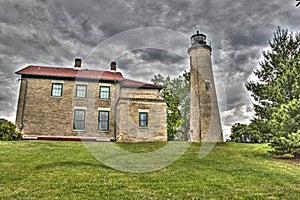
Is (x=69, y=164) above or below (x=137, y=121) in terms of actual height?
below

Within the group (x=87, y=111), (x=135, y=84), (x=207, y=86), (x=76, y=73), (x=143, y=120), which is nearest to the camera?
(x=143, y=120)

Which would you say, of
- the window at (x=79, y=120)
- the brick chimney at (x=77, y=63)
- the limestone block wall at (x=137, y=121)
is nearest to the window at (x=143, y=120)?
the limestone block wall at (x=137, y=121)

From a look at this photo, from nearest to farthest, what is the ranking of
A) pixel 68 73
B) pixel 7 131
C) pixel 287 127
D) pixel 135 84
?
pixel 287 127 < pixel 7 131 < pixel 68 73 < pixel 135 84

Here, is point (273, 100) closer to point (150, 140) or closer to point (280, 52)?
point (280, 52)

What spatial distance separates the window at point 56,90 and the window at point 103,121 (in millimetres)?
4092

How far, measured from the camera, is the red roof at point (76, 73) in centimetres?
2353

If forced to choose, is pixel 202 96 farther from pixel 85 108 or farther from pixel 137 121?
pixel 85 108

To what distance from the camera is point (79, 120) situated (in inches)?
922

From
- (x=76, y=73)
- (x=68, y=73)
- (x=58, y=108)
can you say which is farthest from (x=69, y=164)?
(x=76, y=73)

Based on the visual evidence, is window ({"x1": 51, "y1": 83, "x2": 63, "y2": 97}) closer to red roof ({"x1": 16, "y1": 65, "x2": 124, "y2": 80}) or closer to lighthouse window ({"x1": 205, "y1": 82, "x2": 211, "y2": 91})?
red roof ({"x1": 16, "y1": 65, "x2": 124, "y2": 80})

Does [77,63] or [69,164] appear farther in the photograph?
[77,63]

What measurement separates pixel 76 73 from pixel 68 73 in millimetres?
736

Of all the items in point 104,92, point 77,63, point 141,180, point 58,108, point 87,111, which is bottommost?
point 141,180

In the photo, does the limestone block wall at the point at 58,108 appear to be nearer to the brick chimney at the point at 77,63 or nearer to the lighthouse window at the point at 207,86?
the brick chimney at the point at 77,63
